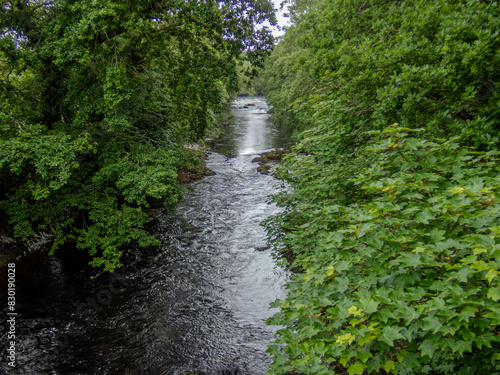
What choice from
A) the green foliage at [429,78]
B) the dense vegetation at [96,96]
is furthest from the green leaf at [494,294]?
the dense vegetation at [96,96]

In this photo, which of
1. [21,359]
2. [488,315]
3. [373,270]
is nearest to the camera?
[488,315]

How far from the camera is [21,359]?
6078 millimetres

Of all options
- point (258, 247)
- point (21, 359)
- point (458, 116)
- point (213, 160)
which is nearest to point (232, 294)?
point (258, 247)

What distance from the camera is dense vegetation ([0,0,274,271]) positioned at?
7270 mm

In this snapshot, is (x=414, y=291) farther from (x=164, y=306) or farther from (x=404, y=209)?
(x=164, y=306)

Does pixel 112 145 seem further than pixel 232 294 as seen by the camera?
Yes

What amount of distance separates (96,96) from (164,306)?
646cm

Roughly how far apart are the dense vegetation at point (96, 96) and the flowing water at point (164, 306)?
1169mm

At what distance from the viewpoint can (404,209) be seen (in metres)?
3.07

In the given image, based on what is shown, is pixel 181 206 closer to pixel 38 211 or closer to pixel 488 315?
pixel 38 211

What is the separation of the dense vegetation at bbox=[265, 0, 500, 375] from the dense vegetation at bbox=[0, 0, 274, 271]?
12.7ft

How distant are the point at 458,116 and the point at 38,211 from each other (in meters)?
11.2

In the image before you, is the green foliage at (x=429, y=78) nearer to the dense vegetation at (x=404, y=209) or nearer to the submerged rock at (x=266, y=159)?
the dense vegetation at (x=404, y=209)

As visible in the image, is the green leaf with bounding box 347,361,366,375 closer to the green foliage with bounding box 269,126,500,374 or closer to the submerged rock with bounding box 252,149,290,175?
the green foliage with bounding box 269,126,500,374
